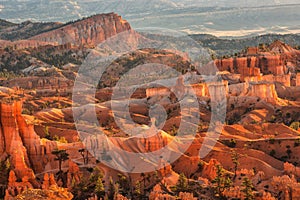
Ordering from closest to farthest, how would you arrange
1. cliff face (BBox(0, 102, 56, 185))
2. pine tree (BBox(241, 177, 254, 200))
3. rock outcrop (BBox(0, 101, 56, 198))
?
1. pine tree (BBox(241, 177, 254, 200))
2. rock outcrop (BBox(0, 101, 56, 198))
3. cliff face (BBox(0, 102, 56, 185))

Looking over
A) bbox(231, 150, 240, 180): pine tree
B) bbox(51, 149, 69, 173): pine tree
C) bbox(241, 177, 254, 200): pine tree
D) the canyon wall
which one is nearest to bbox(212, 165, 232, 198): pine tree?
bbox(241, 177, 254, 200): pine tree

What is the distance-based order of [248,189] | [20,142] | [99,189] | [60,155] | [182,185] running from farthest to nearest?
[60,155], [20,142], [182,185], [248,189], [99,189]

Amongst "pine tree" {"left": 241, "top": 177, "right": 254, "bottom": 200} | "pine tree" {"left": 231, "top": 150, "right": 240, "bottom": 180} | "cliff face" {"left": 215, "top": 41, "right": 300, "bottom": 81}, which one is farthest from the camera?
"cliff face" {"left": 215, "top": 41, "right": 300, "bottom": 81}

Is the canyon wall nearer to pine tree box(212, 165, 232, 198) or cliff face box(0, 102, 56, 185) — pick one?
pine tree box(212, 165, 232, 198)

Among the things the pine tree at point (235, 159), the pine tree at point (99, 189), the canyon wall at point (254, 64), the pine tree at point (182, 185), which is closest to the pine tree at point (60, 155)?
the pine tree at point (99, 189)

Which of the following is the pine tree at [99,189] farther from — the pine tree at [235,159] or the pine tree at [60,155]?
the pine tree at [235,159]

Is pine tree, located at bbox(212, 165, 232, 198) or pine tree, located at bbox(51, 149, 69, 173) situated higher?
pine tree, located at bbox(51, 149, 69, 173)

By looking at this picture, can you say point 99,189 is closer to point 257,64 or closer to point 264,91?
point 264,91

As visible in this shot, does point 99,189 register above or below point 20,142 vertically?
below

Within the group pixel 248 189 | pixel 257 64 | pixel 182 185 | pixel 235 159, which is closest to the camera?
pixel 248 189

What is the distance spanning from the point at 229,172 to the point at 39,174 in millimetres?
19271

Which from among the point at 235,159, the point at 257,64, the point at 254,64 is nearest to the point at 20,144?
the point at 235,159

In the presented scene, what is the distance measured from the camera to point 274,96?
132000 millimetres

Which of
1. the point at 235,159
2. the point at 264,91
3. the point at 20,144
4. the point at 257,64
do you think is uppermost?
the point at 20,144
